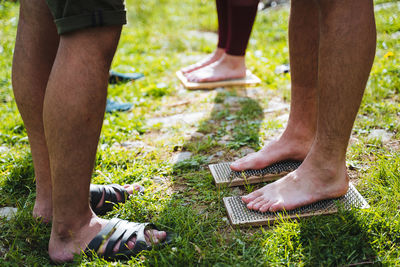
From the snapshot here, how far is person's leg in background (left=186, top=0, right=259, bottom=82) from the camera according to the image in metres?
3.45

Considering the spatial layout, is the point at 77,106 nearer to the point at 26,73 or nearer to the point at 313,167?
the point at 26,73

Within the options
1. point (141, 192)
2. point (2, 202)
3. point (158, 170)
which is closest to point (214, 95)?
point (158, 170)

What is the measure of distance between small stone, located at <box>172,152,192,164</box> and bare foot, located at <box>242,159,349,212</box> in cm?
73

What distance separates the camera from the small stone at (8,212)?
1819mm

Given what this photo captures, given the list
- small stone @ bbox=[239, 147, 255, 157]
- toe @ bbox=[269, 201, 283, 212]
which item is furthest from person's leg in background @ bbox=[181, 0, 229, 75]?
toe @ bbox=[269, 201, 283, 212]

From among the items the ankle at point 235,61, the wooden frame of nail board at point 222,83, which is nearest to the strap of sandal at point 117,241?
the wooden frame of nail board at point 222,83

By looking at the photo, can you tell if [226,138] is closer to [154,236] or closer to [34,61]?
[154,236]

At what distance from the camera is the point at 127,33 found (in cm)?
555

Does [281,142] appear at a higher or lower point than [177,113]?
higher

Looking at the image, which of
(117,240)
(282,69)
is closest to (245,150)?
(117,240)

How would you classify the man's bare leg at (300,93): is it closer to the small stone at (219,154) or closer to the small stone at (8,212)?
the small stone at (219,154)

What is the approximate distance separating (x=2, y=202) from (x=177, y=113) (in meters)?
1.51

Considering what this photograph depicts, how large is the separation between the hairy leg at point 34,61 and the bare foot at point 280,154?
0.98m

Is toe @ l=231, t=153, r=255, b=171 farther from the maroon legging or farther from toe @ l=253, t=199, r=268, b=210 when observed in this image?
the maroon legging
